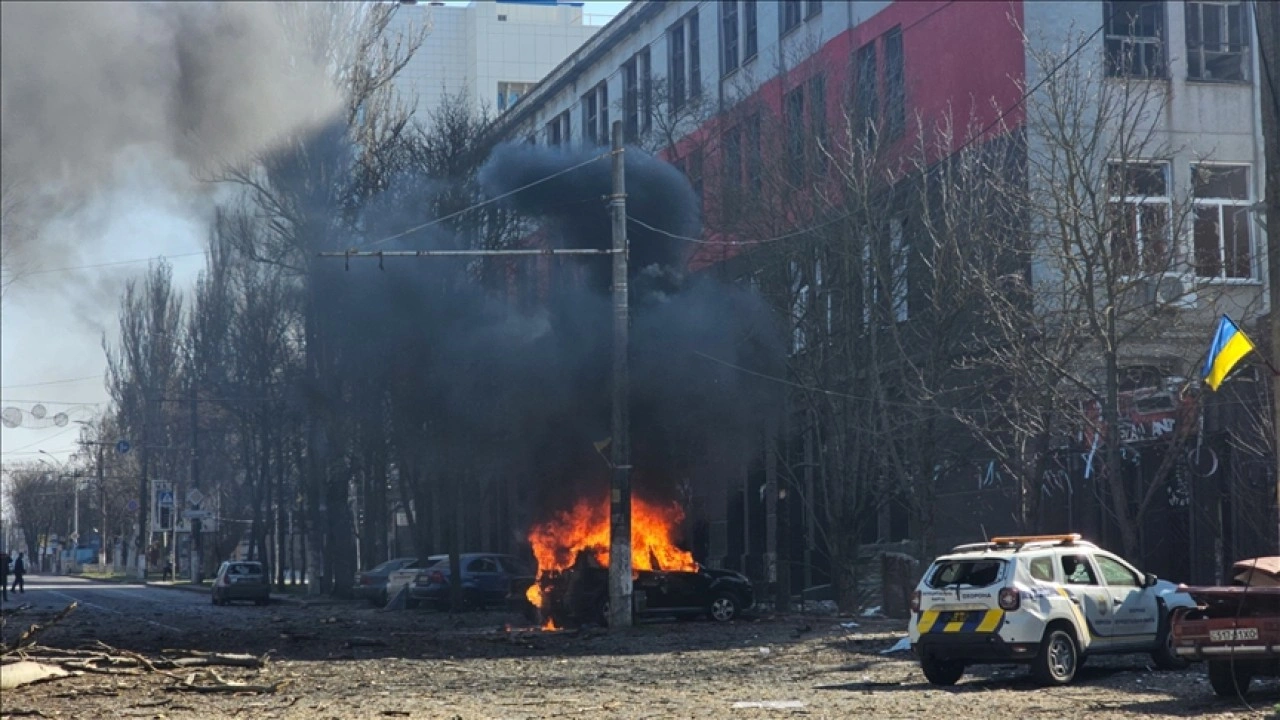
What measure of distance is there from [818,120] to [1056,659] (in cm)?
1555

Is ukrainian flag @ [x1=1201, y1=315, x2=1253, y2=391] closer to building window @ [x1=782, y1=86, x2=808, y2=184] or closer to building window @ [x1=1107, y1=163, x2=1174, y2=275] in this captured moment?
building window @ [x1=1107, y1=163, x2=1174, y2=275]

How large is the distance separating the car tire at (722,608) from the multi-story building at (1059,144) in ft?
9.68

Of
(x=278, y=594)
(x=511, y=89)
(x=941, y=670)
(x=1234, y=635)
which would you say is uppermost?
(x=511, y=89)

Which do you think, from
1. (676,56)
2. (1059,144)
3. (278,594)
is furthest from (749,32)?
(278,594)

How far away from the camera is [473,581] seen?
3716 centimetres

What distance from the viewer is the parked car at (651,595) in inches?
1074

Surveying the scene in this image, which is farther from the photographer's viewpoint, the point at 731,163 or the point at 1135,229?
the point at 731,163

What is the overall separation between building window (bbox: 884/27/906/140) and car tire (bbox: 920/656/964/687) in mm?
14265

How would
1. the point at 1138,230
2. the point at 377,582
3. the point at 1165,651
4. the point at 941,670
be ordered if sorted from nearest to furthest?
the point at 941,670 < the point at 1165,651 < the point at 1138,230 < the point at 377,582

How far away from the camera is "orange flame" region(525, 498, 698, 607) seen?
30.0 meters

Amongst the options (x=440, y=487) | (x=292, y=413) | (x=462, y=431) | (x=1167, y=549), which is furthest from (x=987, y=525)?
(x=292, y=413)

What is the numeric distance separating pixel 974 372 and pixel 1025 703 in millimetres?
13117

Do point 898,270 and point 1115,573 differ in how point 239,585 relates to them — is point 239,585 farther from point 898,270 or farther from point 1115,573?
point 1115,573

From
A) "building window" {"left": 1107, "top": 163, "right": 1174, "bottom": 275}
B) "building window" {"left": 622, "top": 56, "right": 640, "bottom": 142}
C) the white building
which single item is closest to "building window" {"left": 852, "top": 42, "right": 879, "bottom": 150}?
"building window" {"left": 1107, "top": 163, "right": 1174, "bottom": 275}
